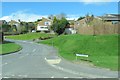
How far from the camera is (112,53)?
40.5 meters

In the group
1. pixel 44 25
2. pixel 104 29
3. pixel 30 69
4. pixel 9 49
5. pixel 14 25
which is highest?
pixel 14 25

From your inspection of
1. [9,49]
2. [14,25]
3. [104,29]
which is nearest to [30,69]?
[9,49]

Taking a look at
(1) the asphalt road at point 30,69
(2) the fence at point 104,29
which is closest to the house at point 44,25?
(2) the fence at point 104,29

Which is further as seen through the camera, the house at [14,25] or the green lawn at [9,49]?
the house at [14,25]

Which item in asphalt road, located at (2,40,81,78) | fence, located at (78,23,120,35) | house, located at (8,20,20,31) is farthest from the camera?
house, located at (8,20,20,31)

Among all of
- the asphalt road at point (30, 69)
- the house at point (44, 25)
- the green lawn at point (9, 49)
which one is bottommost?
the asphalt road at point (30, 69)

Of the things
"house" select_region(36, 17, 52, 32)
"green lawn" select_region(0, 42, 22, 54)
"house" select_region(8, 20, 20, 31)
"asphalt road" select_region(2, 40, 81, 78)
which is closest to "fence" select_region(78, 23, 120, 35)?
"green lawn" select_region(0, 42, 22, 54)

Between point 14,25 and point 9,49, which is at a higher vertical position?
point 14,25

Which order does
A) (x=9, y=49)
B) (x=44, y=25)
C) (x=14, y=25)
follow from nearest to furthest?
(x=9, y=49), (x=44, y=25), (x=14, y=25)

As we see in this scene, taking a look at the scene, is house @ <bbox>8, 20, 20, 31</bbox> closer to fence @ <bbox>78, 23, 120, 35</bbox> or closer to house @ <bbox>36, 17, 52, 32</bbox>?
house @ <bbox>36, 17, 52, 32</bbox>

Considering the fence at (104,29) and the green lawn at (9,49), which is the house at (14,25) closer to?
the green lawn at (9,49)

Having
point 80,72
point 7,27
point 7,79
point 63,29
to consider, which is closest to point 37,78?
point 7,79

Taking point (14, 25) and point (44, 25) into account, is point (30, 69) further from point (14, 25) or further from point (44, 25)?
point (14, 25)

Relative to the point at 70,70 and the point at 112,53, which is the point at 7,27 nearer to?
the point at 112,53
